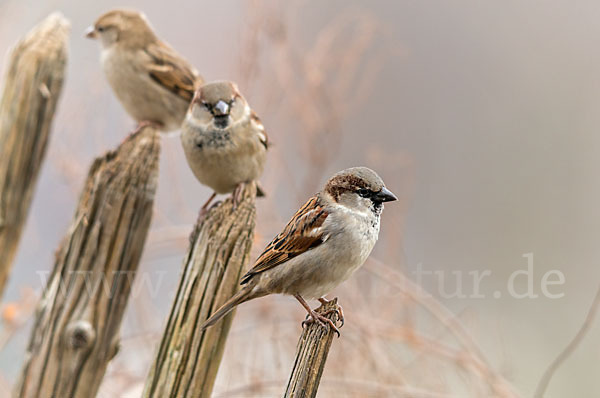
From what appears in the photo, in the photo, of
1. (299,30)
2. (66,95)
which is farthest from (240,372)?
(299,30)

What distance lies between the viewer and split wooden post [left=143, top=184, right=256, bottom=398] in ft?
6.30

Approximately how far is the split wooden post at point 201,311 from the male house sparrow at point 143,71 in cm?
138

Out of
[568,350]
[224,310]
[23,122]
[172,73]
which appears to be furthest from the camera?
[172,73]

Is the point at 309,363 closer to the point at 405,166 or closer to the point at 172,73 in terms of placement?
the point at 172,73

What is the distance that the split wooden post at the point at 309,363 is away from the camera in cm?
170

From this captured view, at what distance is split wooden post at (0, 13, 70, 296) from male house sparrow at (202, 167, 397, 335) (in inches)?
44.0

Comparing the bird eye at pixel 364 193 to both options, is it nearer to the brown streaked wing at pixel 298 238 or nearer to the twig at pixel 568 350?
the brown streaked wing at pixel 298 238

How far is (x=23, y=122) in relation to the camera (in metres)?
2.76

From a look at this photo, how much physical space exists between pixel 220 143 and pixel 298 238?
0.51 m

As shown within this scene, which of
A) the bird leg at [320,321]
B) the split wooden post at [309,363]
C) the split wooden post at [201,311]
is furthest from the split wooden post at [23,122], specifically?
the split wooden post at [309,363]

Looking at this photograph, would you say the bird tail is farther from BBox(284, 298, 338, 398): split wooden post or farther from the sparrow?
the sparrow

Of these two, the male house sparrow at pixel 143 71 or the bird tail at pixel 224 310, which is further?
the male house sparrow at pixel 143 71

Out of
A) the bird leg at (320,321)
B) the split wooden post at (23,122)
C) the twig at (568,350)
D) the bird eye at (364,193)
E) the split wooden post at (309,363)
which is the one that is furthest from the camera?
the split wooden post at (23,122)

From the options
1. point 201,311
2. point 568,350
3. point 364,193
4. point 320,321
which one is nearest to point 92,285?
point 201,311
